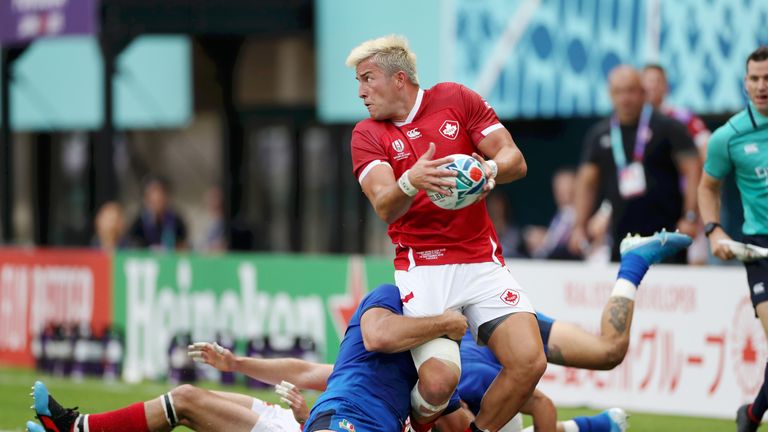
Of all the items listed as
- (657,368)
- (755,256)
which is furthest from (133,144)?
(755,256)

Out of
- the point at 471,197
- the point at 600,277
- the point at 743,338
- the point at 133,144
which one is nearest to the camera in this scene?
the point at 471,197

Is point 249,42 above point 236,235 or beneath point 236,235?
above

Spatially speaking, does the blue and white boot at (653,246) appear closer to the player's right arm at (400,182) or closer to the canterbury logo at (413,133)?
the canterbury logo at (413,133)

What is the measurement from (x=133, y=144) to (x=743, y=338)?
14785 mm

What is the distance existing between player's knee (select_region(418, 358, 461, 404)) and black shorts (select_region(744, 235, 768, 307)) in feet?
7.17

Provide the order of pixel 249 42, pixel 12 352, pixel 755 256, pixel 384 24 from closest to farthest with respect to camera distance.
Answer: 1. pixel 755 256
2. pixel 12 352
3. pixel 384 24
4. pixel 249 42

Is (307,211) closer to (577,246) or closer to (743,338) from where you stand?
(577,246)

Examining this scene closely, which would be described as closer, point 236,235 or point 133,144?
point 236,235

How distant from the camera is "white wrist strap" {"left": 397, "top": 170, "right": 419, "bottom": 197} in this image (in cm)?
722

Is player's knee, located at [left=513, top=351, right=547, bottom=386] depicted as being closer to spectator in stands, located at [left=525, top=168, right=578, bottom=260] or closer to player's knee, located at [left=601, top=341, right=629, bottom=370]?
player's knee, located at [left=601, top=341, right=629, bottom=370]

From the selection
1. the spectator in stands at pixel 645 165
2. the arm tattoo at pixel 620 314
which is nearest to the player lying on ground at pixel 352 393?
the arm tattoo at pixel 620 314

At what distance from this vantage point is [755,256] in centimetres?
862

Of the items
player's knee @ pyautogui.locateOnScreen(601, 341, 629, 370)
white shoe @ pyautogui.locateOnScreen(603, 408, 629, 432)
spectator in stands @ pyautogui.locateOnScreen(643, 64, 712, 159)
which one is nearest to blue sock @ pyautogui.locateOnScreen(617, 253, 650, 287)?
player's knee @ pyautogui.locateOnScreen(601, 341, 629, 370)

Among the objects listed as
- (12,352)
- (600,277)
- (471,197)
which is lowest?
(12,352)
